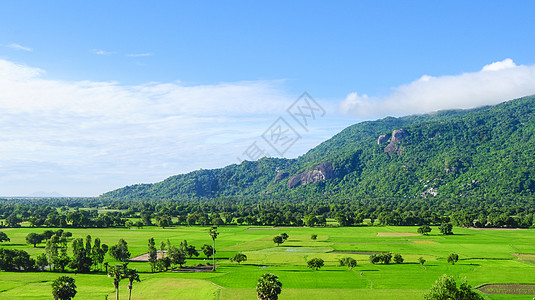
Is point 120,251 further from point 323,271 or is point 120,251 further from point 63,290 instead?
point 323,271

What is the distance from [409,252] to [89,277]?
85.5 meters

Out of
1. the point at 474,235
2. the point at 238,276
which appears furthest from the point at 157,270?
the point at 474,235

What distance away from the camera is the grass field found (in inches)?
2955

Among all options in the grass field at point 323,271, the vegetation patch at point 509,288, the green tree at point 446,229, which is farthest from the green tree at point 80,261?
the green tree at point 446,229

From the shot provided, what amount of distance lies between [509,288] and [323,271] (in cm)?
3675

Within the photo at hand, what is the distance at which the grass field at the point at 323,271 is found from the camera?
2955 inches

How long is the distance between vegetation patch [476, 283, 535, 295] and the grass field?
2.48m

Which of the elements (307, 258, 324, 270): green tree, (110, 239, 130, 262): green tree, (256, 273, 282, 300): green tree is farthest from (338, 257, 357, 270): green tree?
Result: (110, 239, 130, 262): green tree

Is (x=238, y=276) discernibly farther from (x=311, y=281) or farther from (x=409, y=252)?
(x=409, y=252)

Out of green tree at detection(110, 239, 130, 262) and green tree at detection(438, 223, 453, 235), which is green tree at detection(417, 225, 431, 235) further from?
green tree at detection(110, 239, 130, 262)

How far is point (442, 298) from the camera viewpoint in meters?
56.6

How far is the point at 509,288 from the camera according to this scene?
7662cm

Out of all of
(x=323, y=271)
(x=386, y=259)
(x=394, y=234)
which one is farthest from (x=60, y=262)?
(x=394, y=234)

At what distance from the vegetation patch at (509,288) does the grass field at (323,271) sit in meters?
2.48
